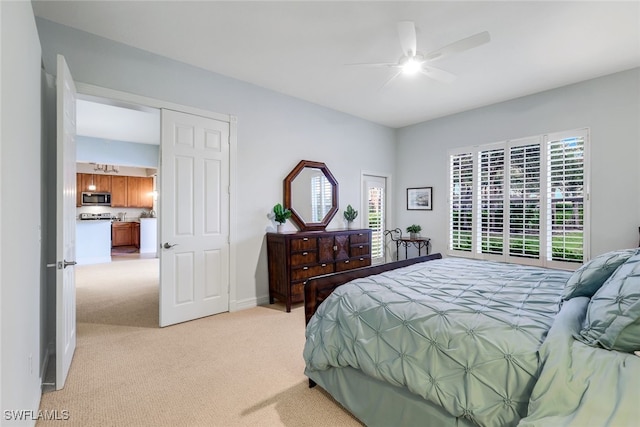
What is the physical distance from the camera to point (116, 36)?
2.90 metres

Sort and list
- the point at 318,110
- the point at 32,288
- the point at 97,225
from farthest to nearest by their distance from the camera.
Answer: the point at 97,225 → the point at 318,110 → the point at 32,288

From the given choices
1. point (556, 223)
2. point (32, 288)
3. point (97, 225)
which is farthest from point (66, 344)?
point (97, 225)

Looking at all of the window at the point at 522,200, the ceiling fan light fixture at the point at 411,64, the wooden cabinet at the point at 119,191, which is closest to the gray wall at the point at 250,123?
the window at the point at 522,200

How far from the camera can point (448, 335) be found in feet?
4.66

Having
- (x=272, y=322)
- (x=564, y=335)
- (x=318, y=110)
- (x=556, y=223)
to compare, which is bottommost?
(x=272, y=322)

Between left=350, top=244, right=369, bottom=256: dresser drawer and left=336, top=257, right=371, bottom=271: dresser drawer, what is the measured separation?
3.2 inches

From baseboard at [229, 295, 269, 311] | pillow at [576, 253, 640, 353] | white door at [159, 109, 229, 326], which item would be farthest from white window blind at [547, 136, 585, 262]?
white door at [159, 109, 229, 326]

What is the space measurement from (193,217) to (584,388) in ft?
11.6

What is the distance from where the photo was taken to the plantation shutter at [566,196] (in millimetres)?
3941

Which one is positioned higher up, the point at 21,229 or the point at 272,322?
the point at 21,229

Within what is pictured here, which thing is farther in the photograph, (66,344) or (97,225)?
(97,225)

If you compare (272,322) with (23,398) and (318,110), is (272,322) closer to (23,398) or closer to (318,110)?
(23,398)

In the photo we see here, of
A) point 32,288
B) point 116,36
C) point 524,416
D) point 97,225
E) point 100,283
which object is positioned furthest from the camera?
point 97,225

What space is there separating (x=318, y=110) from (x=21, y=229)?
3993 mm
